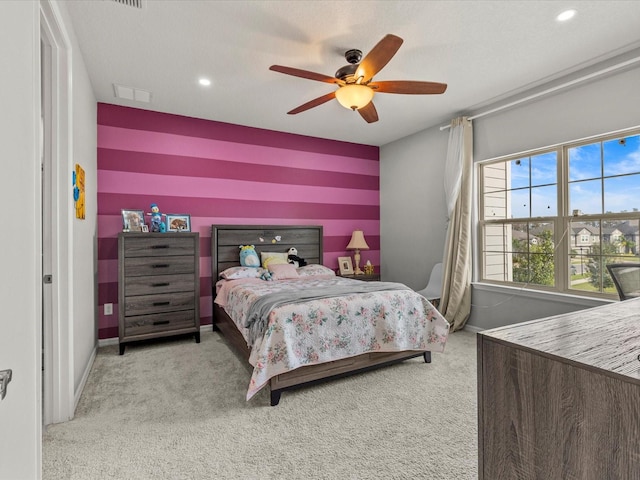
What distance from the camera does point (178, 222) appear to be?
3.85m

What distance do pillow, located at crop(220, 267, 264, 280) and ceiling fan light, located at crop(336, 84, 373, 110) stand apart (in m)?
2.18

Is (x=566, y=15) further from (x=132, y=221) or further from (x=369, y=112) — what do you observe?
(x=132, y=221)

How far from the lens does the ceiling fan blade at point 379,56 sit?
1.94 metres

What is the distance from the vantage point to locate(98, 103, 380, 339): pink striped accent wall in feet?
11.8

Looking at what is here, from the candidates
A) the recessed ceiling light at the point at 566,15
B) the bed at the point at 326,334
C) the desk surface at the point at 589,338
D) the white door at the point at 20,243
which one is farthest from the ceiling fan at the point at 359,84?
the desk surface at the point at 589,338

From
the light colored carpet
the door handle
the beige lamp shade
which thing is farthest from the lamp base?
the door handle

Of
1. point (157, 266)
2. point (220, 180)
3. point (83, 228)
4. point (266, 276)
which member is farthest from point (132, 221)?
point (266, 276)

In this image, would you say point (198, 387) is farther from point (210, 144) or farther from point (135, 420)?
point (210, 144)

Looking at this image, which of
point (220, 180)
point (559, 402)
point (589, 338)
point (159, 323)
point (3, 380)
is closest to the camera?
point (3, 380)

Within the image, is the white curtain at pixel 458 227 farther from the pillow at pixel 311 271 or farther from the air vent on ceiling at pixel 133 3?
the air vent on ceiling at pixel 133 3

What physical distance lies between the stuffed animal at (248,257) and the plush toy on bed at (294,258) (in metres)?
0.43

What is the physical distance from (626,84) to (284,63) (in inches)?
107

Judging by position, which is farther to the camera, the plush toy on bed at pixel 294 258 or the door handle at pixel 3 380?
the plush toy on bed at pixel 294 258

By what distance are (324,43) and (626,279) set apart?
2.52m
